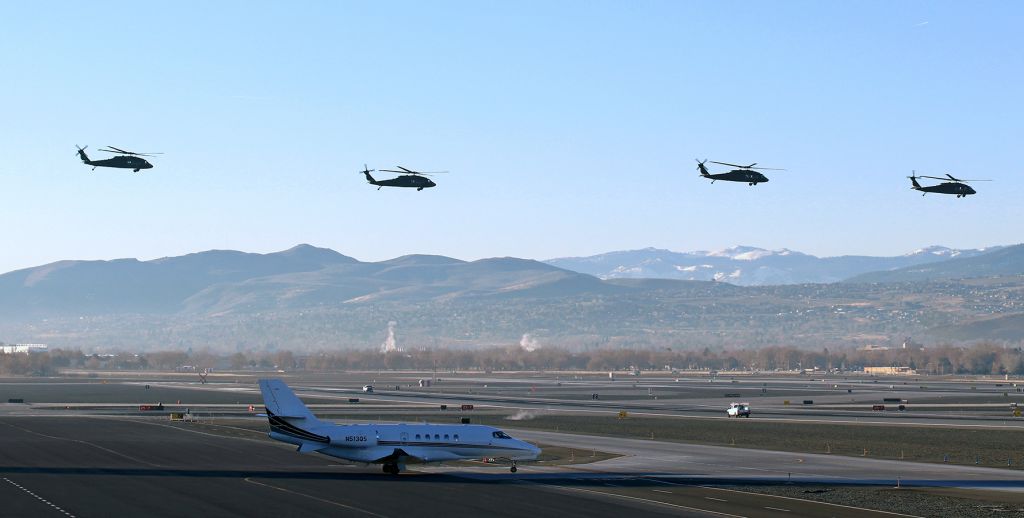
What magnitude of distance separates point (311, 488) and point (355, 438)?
6273 millimetres

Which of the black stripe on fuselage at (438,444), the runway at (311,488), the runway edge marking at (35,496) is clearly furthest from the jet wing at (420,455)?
the runway edge marking at (35,496)

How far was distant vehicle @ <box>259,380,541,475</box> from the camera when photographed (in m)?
66.6

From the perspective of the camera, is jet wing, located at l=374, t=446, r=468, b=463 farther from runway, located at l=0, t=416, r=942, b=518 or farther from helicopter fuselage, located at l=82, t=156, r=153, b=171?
helicopter fuselage, located at l=82, t=156, r=153, b=171

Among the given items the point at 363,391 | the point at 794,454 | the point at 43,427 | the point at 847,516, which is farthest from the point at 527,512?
the point at 363,391

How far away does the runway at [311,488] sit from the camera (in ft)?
176

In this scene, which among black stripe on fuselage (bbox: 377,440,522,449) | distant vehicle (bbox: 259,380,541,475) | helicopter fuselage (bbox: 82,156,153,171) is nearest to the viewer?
distant vehicle (bbox: 259,380,541,475)

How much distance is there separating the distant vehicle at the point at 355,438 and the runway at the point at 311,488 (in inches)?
49.8

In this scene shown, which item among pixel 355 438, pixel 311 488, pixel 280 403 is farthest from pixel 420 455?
pixel 311 488

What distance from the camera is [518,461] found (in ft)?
242

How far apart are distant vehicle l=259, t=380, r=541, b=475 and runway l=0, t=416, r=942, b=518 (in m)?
1.26

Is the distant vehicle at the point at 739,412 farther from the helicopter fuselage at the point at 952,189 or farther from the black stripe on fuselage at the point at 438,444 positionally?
the black stripe on fuselage at the point at 438,444

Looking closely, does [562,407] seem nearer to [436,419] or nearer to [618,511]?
Answer: [436,419]

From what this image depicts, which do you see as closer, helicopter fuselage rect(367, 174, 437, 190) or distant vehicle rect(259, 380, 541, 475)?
distant vehicle rect(259, 380, 541, 475)

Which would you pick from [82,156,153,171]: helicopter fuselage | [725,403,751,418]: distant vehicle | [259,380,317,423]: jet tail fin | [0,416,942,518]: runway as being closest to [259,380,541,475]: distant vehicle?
[259,380,317,423]: jet tail fin
